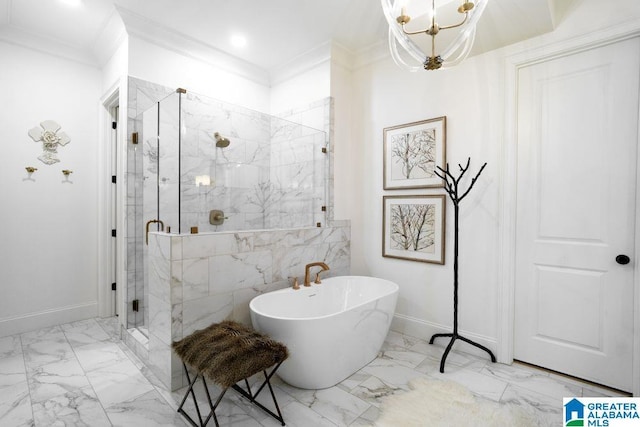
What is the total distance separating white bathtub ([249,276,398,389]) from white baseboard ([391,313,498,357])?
472 mm

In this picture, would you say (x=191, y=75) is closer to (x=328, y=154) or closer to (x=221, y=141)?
(x=221, y=141)

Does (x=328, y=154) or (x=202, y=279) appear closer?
(x=202, y=279)

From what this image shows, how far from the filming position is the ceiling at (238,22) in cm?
224

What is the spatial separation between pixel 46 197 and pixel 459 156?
3787mm

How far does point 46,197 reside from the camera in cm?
303

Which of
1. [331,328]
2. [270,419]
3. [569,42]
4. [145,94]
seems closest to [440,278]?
[331,328]

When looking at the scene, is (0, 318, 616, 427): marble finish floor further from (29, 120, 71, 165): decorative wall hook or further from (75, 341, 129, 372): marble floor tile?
(29, 120, 71, 165): decorative wall hook

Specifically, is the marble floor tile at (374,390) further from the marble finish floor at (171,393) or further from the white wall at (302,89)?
the white wall at (302,89)

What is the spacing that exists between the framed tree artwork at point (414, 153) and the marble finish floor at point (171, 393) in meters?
1.45

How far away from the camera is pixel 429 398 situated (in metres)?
1.97

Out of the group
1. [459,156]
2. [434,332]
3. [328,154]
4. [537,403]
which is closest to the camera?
[537,403]

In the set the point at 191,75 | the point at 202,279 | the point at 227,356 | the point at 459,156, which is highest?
the point at 191,75

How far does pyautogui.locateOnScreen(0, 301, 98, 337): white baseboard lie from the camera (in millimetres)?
2848

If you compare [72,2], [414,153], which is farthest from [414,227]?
[72,2]
